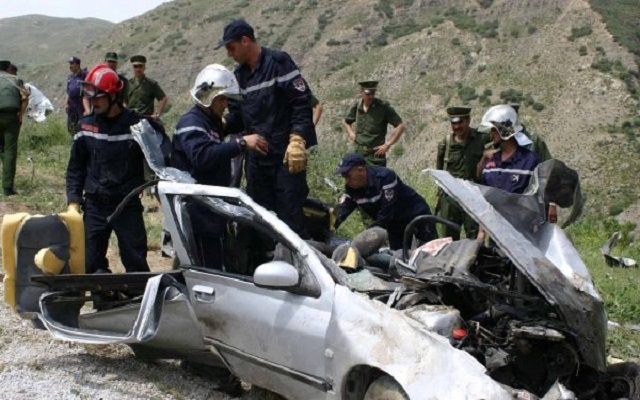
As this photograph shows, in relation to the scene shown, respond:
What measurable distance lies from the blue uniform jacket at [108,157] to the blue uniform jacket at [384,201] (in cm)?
180

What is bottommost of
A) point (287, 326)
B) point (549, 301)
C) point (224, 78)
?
point (287, 326)

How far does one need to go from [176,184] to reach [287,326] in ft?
3.71

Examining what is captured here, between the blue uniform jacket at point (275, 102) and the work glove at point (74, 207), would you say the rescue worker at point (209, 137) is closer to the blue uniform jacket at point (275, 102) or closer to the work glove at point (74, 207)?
the blue uniform jacket at point (275, 102)

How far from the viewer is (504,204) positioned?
13.5 ft

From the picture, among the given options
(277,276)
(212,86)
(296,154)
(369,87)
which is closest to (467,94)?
(369,87)

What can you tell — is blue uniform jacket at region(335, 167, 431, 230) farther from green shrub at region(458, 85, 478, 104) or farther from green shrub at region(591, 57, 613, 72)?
green shrub at region(591, 57, 613, 72)

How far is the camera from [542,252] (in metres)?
3.93

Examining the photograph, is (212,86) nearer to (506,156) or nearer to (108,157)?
(108,157)

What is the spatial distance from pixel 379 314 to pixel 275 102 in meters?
2.60

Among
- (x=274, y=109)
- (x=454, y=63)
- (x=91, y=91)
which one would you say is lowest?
(x=454, y=63)

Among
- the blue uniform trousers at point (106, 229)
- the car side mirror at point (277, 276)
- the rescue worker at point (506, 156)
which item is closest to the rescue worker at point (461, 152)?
the rescue worker at point (506, 156)

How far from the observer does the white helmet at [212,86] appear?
5211 millimetres

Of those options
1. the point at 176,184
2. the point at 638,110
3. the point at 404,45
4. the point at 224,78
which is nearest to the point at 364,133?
the point at 224,78

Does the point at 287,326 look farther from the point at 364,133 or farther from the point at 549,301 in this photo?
the point at 364,133
